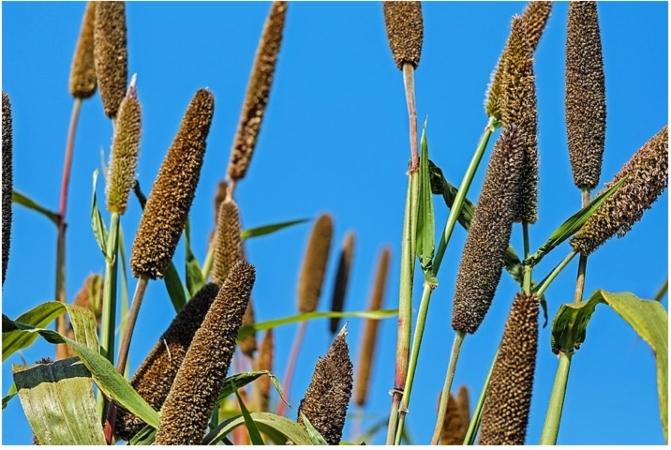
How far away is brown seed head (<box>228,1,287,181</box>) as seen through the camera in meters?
3.98

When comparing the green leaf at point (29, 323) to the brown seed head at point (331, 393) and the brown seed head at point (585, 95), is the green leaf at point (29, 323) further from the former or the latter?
the brown seed head at point (585, 95)

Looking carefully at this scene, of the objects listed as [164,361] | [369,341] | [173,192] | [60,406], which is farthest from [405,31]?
[369,341]

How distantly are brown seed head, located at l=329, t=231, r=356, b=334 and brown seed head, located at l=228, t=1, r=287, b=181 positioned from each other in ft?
4.67

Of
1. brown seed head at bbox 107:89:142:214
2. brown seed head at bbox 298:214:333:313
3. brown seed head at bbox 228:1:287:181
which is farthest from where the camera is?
brown seed head at bbox 298:214:333:313

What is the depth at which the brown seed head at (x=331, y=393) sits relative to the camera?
2312mm

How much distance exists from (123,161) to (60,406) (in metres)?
0.83

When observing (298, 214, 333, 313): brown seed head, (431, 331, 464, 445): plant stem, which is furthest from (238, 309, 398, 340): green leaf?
(298, 214, 333, 313): brown seed head

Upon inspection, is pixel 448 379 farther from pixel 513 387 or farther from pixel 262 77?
pixel 262 77

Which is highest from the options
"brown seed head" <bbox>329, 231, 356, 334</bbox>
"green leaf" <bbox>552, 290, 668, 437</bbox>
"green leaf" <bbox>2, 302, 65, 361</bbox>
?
"brown seed head" <bbox>329, 231, 356, 334</bbox>

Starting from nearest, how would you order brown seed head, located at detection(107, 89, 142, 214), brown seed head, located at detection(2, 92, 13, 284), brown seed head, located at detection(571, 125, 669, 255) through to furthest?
1. brown seed head, located at detection(571, 125, 669, 255)
2. brown seed head, located at detection(2, 92, 13, 284)
3. brown seed head, located at detection(107, 89, 142, 214)

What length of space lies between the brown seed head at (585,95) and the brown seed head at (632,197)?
0.13 meters

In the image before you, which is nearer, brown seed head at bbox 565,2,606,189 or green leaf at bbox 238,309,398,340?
brown seed head at bbox 565,2,606,189

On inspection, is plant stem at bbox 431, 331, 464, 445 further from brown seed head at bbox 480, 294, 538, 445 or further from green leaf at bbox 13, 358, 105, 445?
green leaf at bbox 13, 358, 105, 445

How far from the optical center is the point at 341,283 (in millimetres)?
5430
